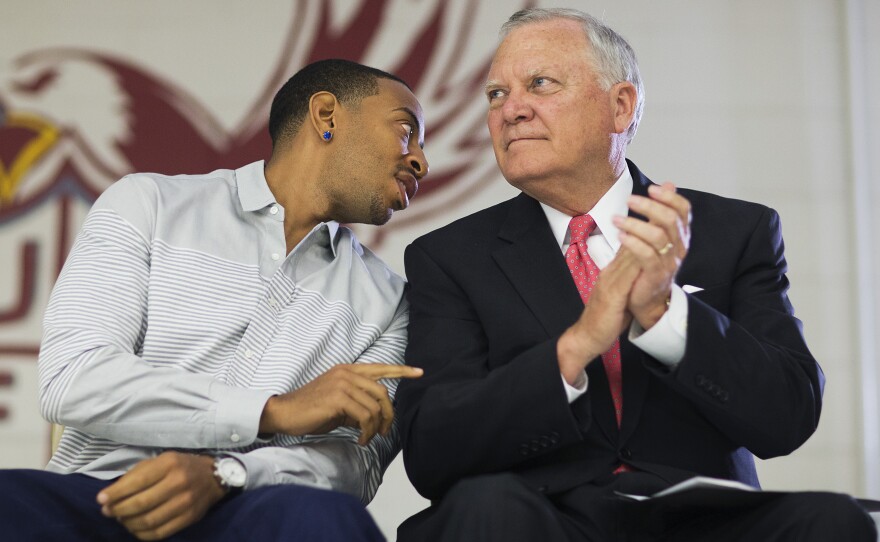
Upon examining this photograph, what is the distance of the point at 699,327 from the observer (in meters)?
1.55

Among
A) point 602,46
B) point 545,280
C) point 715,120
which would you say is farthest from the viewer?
point 715,120

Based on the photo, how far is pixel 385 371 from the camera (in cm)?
169

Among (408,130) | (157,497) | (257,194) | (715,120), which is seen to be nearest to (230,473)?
(157,497)

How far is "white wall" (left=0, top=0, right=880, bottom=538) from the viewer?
336 cm

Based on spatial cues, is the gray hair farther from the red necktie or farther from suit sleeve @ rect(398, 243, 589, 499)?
suit sleeve @ rect(398, 243, 589, 499)

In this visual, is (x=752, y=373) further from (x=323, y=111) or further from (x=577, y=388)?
(x=323, y=111)

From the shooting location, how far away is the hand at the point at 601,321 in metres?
1.55

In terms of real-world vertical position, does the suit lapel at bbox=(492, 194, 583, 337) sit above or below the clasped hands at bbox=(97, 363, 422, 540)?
above

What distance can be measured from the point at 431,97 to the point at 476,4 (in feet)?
1.19

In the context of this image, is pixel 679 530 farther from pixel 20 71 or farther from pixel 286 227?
pixel 20 71

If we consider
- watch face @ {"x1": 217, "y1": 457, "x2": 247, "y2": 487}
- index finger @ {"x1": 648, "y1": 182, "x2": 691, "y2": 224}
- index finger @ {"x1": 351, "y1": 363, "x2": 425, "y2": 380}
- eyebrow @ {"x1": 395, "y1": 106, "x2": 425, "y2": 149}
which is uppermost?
eyebrow @ {"x1": 395, "y1": 106, "x2": 425, "y2": 149}

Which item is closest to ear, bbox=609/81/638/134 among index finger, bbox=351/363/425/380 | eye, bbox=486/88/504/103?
eye, bbox=486/88/504/103

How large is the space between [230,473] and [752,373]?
0.81 m

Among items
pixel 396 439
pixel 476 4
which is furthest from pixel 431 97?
pixel 396 439
